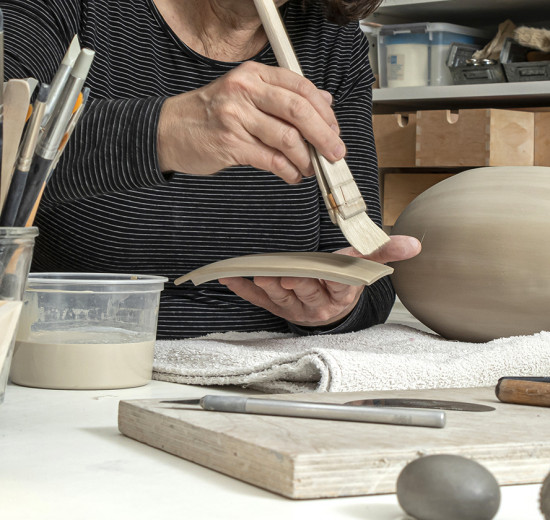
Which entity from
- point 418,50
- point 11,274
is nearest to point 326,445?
point 11,274

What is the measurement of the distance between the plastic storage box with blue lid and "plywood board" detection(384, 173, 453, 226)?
0.87 feet

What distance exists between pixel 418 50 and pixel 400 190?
1.18ft

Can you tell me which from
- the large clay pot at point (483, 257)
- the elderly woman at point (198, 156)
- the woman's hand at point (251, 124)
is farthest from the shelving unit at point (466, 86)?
the woman's hand at point (251, 124)

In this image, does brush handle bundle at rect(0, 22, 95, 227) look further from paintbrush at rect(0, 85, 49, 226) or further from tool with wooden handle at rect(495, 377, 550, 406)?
tool with wooden handle at rect(495, 377, 550, 406)

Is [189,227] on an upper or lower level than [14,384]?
upper

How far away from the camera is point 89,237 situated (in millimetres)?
974

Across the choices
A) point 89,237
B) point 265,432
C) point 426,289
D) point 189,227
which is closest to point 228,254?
point 189,227

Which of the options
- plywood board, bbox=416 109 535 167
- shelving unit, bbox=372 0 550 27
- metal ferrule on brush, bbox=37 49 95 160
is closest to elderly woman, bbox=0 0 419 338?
metal ferrule on brush, bbox=37 49 95 160

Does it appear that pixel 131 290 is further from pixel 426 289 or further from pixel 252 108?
pixel 426 289

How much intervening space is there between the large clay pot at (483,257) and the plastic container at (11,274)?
1.63ft

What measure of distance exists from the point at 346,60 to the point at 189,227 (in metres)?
0.32

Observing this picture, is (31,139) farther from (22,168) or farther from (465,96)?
(465,96)

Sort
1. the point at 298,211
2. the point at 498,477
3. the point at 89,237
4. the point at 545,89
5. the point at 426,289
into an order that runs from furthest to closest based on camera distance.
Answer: the point at 545,89 → the point at 298,211 → the point at 89,237 → the point at 426,289 → the point at 498,477

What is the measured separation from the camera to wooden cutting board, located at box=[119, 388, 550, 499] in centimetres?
40
